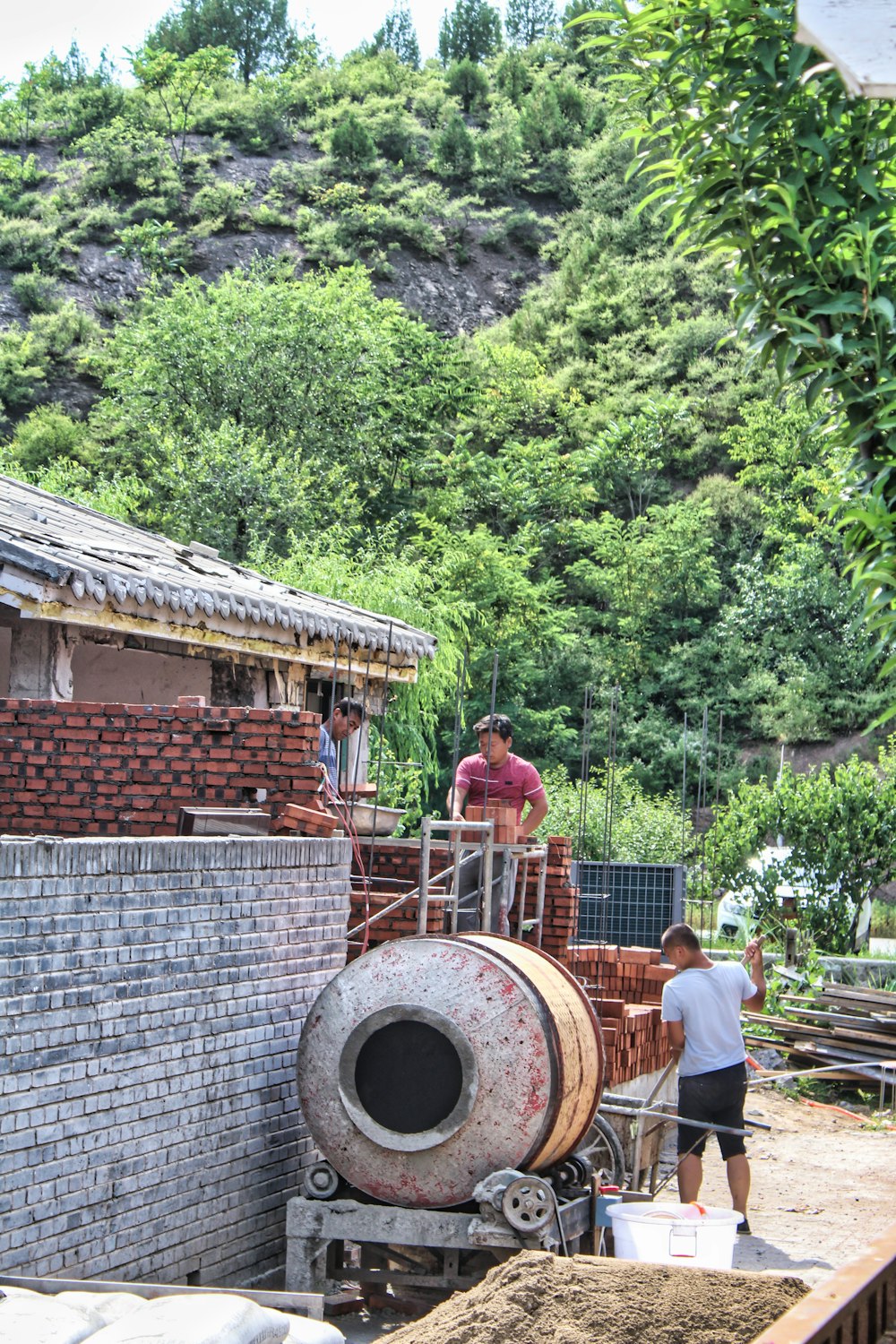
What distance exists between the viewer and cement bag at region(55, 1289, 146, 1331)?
4289 millimetres

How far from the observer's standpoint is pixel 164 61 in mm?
84750

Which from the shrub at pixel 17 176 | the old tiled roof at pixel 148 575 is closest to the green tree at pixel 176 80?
the shrub at pixel 17 176

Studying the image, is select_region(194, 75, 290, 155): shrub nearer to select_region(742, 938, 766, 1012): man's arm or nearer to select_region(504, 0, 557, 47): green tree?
select_region(504, 0, 557, 47): green tree

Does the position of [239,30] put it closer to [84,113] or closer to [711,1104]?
[84,113]

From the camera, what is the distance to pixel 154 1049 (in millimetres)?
6301

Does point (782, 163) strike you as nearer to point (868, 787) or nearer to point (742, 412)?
point (868, 787)

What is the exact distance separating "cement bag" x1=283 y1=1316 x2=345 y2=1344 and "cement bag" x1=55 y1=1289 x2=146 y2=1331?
1.57ft

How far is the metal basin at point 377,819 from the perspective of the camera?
970 cm

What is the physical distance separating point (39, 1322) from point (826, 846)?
1395 centimetres

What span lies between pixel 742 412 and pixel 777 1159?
125ft

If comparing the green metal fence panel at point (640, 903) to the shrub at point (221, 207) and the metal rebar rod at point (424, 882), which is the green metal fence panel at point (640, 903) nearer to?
the metal rebar rod at point (424, 882)

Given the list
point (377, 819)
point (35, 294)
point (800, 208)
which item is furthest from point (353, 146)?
point (800, 208)

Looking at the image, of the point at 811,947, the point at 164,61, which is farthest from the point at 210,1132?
the point at 164,61

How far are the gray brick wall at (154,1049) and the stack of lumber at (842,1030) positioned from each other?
7.50 metres
